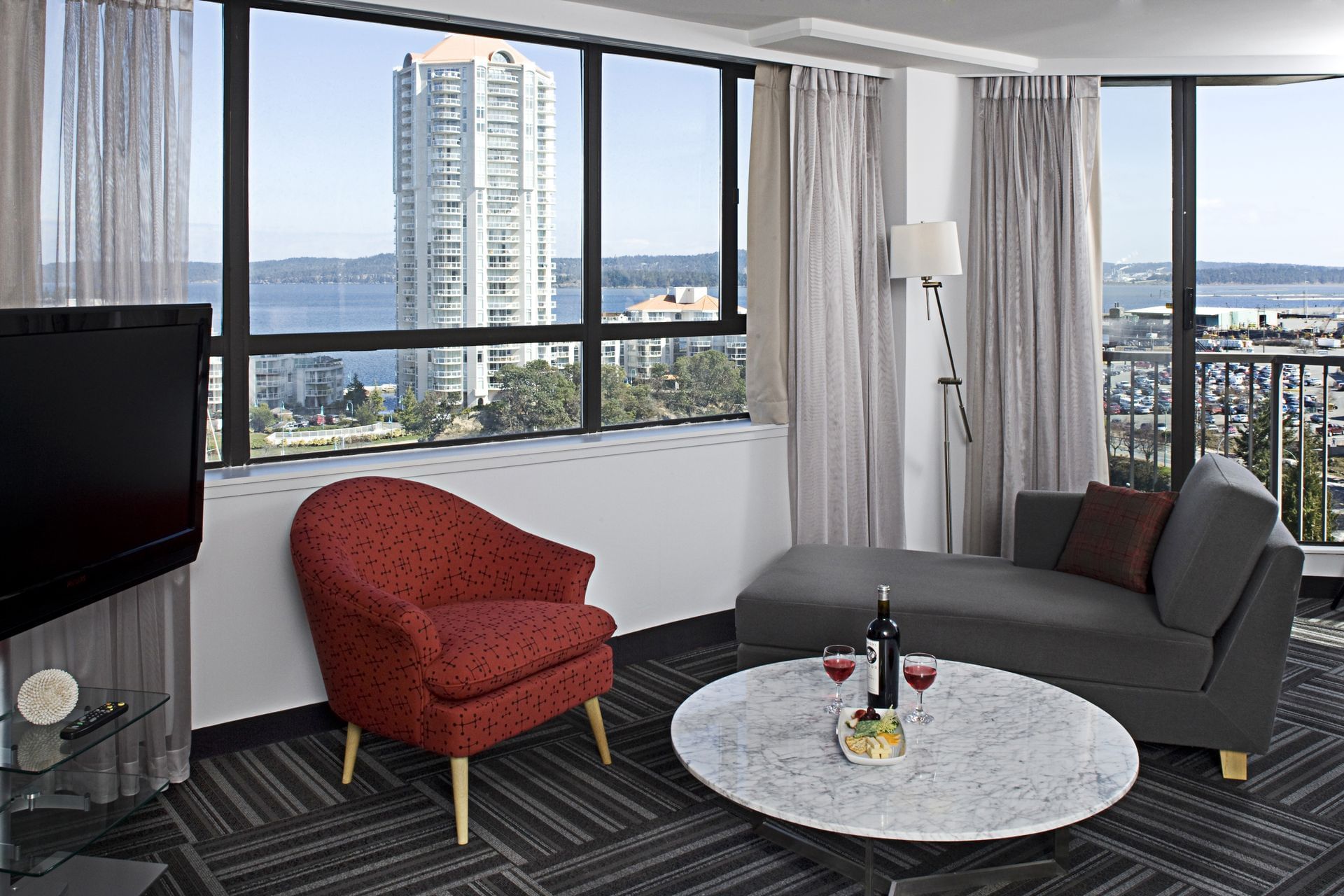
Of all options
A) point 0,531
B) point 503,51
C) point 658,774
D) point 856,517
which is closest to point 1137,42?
point 856,517

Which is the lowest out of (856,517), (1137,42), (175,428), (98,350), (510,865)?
(510,865)

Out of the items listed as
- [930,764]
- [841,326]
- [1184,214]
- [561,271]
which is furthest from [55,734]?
[1184,214]

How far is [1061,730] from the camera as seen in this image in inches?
111

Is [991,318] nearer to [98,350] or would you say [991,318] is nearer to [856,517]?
[856,517]

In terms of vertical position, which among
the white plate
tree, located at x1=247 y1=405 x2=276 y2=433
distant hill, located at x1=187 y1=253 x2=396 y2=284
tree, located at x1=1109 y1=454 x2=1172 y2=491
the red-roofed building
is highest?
distant hill, located at x1=187 y1=253 x2=396 y2=284

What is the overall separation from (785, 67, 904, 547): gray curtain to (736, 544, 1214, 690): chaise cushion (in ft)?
2.75

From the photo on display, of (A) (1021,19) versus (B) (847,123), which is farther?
(B) (847,123)

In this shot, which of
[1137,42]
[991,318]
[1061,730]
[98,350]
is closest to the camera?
[98,350]

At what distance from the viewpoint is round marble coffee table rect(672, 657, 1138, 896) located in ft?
7.84

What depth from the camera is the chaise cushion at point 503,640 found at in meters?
3.07

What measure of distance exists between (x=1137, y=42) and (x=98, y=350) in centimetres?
412

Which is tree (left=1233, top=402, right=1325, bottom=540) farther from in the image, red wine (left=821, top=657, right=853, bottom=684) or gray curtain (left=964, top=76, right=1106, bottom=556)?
red wine (left=821, top=657, right=853, bottom=684)


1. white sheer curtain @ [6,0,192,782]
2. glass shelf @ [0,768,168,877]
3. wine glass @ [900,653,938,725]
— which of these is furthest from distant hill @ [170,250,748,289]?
wine glass @ [900,653,938,725]

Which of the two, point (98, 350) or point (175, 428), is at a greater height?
point (98, 350)
